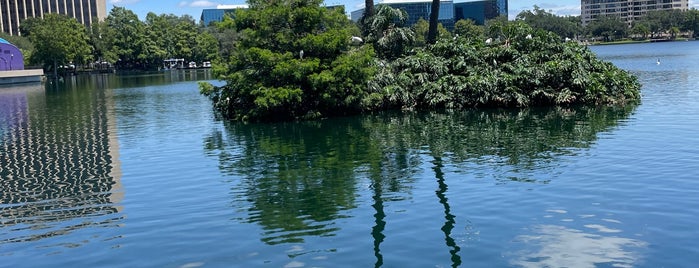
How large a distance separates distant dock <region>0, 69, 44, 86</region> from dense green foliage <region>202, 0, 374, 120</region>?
60.1 metres

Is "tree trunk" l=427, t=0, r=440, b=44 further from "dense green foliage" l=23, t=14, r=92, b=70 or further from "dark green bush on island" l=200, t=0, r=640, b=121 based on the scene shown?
"dense green foliage" l=23, t=14, r=92, b=70

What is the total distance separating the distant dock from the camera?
85.2 meters

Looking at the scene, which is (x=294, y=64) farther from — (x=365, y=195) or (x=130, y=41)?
(x=130, y=41)

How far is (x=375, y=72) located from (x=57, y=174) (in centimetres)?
1929

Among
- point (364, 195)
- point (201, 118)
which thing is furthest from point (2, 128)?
point (364, 195)

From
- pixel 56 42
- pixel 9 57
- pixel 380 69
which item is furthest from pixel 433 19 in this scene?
pixel 56 42

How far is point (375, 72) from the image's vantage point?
1451 inches

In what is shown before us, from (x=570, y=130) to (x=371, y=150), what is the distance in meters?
8.69

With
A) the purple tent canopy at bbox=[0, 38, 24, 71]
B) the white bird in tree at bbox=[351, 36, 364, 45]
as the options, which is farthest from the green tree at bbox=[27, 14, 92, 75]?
the white bird in tree at bbox=[351, 36, 364, 45]

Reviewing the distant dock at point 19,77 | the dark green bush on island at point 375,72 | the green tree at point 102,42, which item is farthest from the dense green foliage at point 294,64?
the green tree at point 102,42

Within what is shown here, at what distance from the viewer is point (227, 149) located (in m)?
26.1

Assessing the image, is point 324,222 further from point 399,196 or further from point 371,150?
point 371,150

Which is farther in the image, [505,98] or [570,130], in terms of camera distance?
[505,98]

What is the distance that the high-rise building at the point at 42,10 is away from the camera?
149m
